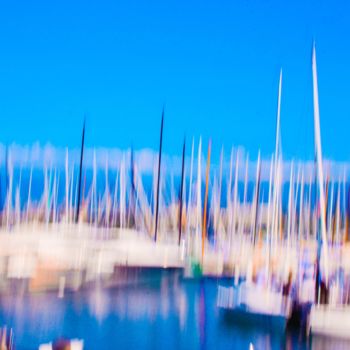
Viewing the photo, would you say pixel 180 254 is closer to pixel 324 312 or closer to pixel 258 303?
pixel 258 303

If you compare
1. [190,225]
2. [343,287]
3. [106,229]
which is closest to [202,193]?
[190,225]

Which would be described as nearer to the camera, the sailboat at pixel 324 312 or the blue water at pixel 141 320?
the sailboat at pixel 324 312

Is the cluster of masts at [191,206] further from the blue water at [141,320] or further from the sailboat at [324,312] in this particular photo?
the sailboat at [324,312]

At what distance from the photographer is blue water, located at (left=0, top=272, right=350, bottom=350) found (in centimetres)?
361

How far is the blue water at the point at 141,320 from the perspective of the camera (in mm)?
3613

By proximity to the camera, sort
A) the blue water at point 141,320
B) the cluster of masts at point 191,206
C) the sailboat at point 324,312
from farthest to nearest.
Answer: the cluster of masts at point 191,206 → the blue water at point 141,320 → the sailboat at point 324,312

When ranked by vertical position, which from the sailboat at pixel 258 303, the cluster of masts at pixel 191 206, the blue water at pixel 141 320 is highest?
the cluster of masts at pixel 191 206

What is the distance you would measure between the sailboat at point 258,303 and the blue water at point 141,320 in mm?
61

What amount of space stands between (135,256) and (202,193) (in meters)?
0.62

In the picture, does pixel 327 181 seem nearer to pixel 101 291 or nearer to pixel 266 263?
pixel 266 263

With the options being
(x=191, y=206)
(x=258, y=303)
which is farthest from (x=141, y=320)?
(x=191, y=206)

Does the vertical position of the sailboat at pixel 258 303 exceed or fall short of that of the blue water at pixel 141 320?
it exceeds it

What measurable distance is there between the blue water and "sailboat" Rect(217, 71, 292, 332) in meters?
0.06

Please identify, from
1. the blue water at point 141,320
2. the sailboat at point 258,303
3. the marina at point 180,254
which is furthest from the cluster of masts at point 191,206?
the sailboat at point 258,303
